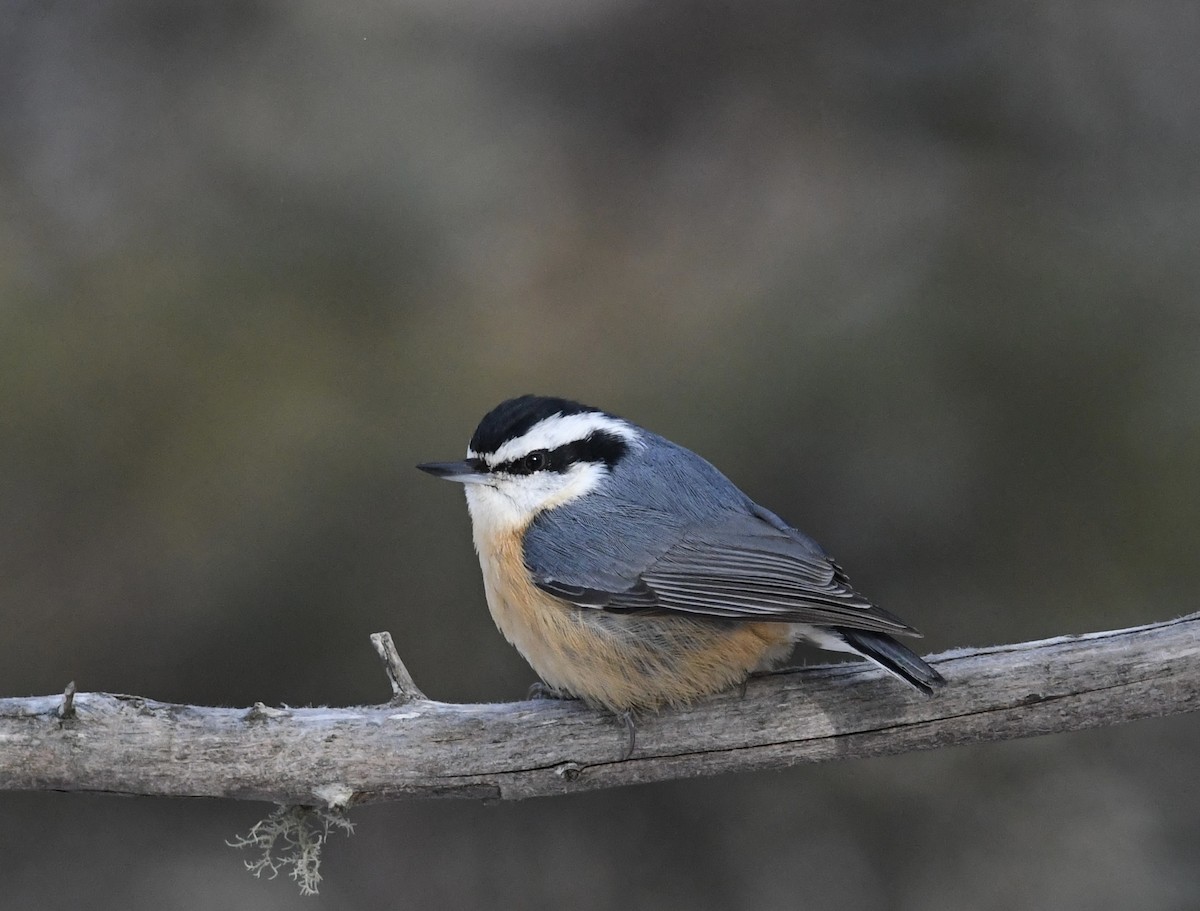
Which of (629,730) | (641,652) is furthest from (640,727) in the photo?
(641,652)

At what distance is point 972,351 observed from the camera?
4.15 meters

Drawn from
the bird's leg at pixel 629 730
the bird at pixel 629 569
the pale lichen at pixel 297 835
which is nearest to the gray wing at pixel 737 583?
the bird at pixel 629 569

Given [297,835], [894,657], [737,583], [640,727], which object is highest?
[737,583]

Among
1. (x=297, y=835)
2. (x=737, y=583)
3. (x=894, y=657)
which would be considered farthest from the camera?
(x=297, y=835)

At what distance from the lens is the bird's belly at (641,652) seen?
2.53m

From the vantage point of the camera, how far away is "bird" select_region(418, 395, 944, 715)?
2496 mm

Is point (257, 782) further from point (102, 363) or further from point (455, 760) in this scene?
point (102, 363)

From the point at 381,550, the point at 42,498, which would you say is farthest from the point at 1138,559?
the point at 42,498

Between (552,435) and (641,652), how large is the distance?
541 millimetres

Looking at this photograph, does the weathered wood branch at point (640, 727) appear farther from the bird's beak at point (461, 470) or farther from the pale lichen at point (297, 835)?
the bird's beak at point (461, 470)

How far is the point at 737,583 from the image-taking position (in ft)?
8.18

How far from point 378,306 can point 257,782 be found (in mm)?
2111

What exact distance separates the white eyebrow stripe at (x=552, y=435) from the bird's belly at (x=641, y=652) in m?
0.32

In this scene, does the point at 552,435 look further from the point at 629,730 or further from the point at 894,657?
the point at 894,657
